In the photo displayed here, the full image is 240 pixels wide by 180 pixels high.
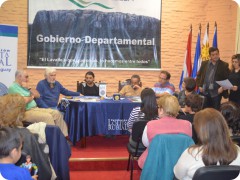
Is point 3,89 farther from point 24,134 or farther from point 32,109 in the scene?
point 24,134

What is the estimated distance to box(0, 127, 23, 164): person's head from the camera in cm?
186

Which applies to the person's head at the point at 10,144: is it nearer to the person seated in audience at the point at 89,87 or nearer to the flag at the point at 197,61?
the person seated in audience at the point at 89,87

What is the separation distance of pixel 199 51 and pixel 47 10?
124 inches

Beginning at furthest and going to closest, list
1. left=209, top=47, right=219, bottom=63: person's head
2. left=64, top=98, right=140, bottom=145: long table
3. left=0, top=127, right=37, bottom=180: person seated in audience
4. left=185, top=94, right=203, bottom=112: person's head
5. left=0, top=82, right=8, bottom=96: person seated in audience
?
left=209, top=47, right=219, bottom=63: person's head < left=0, top=82, right=8, bottom=96: person seated in audience < left=64, top=98, right=140, bottom=145: long table < left=185, top=94, right=203, bottom=112: person's head < left=0, top=127, right=37, bottom=180: person seated in audience

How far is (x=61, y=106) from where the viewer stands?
4.91m

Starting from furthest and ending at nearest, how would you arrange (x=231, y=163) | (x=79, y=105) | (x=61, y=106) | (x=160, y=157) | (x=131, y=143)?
1. (x=61, y=106)
2. (x=79, y=105)
3. (x=131, y=143)
4. (x=160, y=157)
5. (x=231, y=163)

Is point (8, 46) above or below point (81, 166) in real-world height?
above

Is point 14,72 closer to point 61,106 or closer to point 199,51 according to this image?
point 61,106

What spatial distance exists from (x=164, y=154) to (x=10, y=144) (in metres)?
1.19

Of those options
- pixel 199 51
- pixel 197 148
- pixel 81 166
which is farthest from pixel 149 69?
pixel 197 148

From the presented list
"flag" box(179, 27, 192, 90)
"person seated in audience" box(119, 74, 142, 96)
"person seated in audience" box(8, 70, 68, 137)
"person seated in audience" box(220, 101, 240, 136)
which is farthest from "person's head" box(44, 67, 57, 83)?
"person seated in audience" box(220, 101, 240, 136)

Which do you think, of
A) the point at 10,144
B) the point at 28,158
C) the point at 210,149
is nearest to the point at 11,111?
the point at 28,158

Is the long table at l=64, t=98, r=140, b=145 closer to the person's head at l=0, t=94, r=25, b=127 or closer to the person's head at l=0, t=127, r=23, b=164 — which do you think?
the person's head at l=0, t=94, r=25, b=127

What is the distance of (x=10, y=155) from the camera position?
1.88 meters
